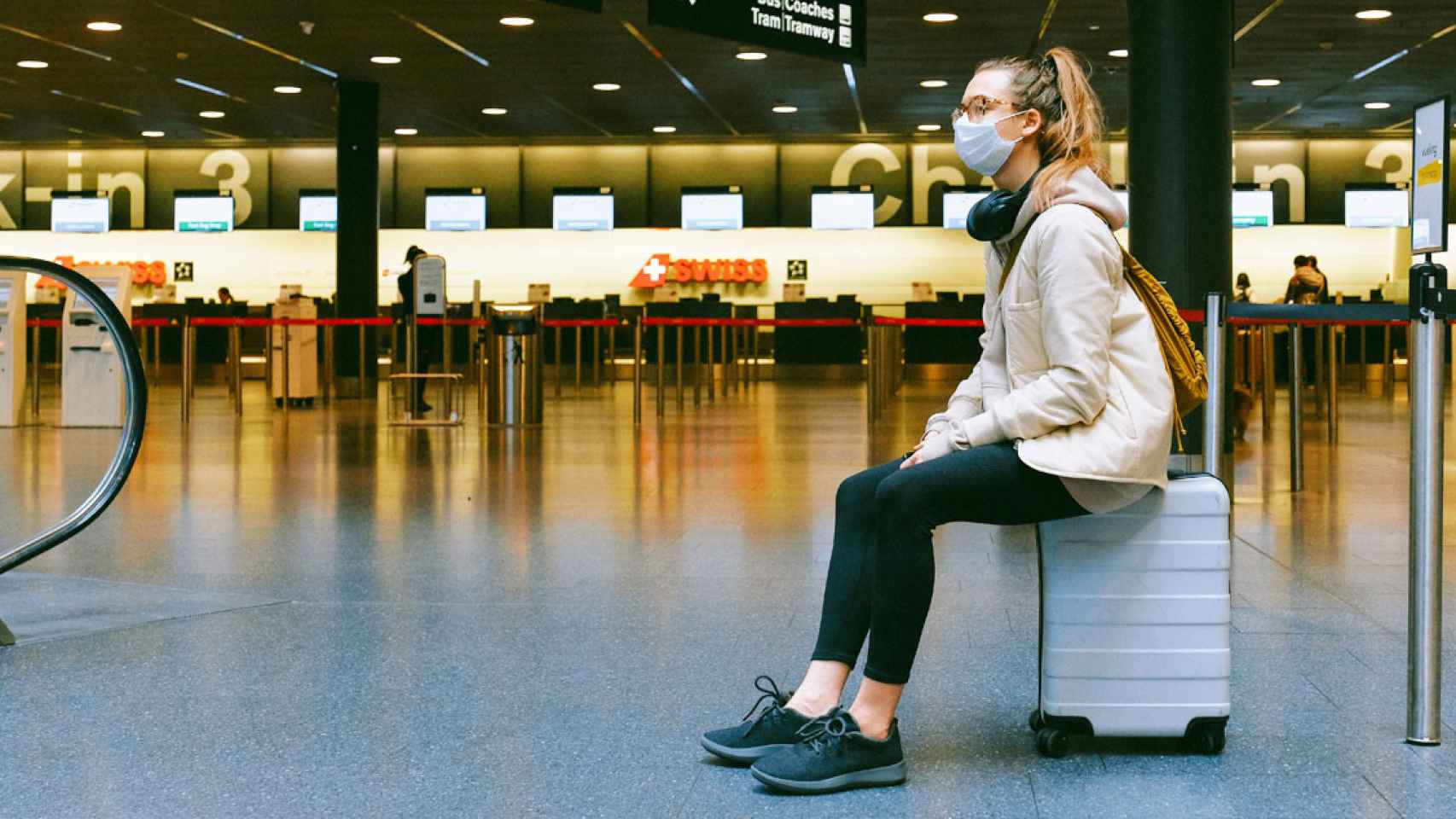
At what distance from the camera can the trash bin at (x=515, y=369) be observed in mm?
12789

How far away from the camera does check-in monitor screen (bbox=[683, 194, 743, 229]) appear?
24.9 metres

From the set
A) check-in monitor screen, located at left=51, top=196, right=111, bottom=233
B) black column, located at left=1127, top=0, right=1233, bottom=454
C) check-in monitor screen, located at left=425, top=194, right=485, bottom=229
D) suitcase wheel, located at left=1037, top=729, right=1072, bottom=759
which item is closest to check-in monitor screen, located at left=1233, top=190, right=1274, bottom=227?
check-in monitor screen, located at left=425, top=194, right=485, bottom=229

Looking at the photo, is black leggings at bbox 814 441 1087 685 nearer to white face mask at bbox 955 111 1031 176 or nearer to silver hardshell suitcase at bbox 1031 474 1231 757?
silver hardshell suitcase at bbox 1031 474 1231 757

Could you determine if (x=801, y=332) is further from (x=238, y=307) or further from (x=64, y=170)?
(x=64, y=170)

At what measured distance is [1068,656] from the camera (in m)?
2.90

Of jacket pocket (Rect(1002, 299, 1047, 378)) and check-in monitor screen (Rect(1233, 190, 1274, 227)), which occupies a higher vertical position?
check-in monitor screen (Rect(1233, 190, 1274, 227))

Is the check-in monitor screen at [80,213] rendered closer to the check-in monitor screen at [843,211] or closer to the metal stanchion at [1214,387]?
the check-in monitor screen at [843,211]

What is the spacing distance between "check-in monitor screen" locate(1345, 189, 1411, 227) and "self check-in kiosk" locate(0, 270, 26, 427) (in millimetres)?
19059

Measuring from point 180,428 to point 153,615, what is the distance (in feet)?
28.2

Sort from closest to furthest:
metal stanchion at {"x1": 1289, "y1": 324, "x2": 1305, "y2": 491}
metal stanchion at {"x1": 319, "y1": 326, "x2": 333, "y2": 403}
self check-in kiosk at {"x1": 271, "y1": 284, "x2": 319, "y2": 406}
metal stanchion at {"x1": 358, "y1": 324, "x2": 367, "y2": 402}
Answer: metal stanchion at {"x1": 1289, "y1": 324, "x2": 1305, "y2": 491}, self check-in kiosk at {"x1": 271, "y1": 284, "x2": 319, "y2": 406}, metal stanchion at {"x1": 319, "y1": 326, "x2": 333, "y2": 403}, metal stanchion at {"x1": 358, "y1": 324, "x2": 367, "y2": 402}

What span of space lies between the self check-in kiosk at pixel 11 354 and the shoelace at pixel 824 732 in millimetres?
11540

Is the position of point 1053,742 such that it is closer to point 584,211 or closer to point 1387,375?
point 1387,375

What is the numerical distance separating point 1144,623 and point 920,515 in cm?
47

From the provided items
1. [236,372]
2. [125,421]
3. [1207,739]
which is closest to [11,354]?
[236,372]
